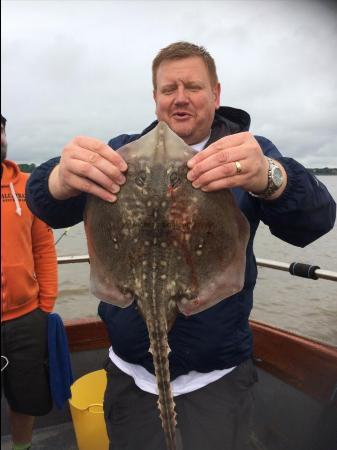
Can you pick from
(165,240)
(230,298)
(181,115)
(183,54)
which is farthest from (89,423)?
(183,54)

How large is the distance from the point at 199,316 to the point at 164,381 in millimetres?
668

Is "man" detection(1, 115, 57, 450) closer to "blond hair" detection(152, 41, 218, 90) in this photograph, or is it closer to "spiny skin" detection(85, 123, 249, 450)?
"blond hair" detection(152, 41, 218, 90)

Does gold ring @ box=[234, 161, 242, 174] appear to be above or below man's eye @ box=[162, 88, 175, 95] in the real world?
below

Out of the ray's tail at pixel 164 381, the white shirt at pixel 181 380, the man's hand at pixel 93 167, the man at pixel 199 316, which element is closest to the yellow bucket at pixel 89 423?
the man at pixel 199 316

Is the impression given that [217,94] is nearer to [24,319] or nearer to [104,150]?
[104,150]

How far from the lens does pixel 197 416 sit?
8.03 ft

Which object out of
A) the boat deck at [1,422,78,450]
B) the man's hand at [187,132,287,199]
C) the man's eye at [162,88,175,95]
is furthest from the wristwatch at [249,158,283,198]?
the boat deck at [1,422,78,450]

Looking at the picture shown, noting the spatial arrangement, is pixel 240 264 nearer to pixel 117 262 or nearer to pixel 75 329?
pixel 117 262

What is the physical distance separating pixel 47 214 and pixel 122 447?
1.60 m

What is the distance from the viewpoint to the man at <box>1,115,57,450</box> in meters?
3.57

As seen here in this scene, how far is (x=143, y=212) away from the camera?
1.71 metres

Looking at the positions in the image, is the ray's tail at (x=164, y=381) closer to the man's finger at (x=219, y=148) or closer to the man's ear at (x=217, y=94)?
the man's finger at (x=219, y=148)

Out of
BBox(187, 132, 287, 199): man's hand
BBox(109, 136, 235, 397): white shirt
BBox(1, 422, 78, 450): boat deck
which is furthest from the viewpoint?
BBox(1, 422, 78, 450): boat deck

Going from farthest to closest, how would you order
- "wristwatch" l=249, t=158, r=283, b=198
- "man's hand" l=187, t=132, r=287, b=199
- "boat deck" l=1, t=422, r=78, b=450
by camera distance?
"boat deck" l=1, t=422, r=78, b=450
"wristwatch" l=249, t=158, r=283, b=198
"man's hand" l=187, t=132, r=287, b=199
